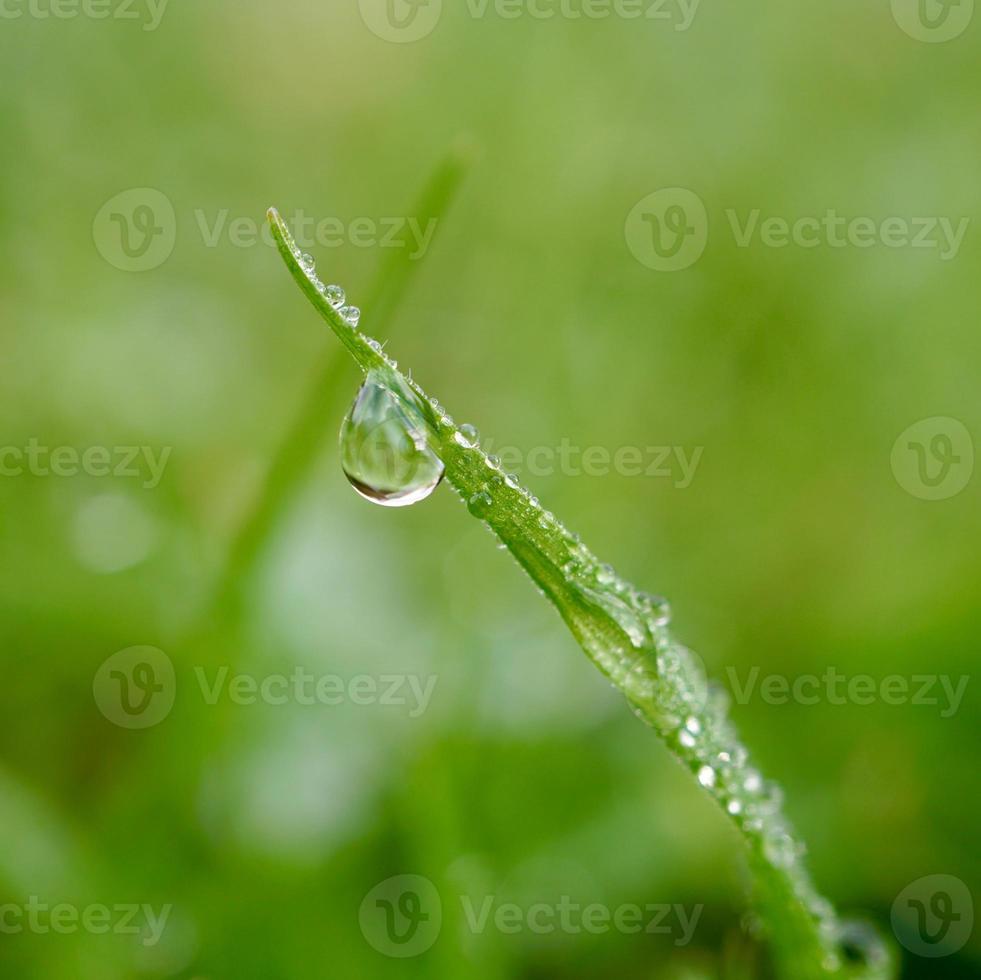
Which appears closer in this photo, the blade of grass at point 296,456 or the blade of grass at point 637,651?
the blade of grass at point 637,651

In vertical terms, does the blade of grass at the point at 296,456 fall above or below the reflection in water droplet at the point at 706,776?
above

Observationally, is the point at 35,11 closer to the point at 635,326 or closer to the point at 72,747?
the point at 635,326

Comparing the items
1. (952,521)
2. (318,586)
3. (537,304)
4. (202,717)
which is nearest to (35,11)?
(537,304)

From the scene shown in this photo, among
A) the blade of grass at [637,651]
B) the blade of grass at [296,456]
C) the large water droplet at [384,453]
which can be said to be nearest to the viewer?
the blade of grass at [637,651]

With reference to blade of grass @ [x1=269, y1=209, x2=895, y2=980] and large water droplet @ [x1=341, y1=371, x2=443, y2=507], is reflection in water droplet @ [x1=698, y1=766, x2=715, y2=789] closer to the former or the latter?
blade of grass @ [x1=269, y1=209, x2=895, y2=980]

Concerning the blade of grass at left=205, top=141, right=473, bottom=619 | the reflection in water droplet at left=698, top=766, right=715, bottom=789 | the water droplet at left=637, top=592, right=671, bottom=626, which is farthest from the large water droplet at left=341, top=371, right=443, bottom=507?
the blade of grass at left=205, top=141, right=473, bottom=619

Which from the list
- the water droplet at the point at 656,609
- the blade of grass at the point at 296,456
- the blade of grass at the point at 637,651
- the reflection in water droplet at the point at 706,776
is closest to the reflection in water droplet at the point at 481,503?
the blade of grass at the point at 637,651

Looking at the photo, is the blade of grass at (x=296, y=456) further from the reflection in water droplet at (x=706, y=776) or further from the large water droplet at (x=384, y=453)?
the reflection in water droplet at (x=706, y=776)

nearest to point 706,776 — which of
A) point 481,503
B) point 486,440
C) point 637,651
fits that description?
point 637,651
